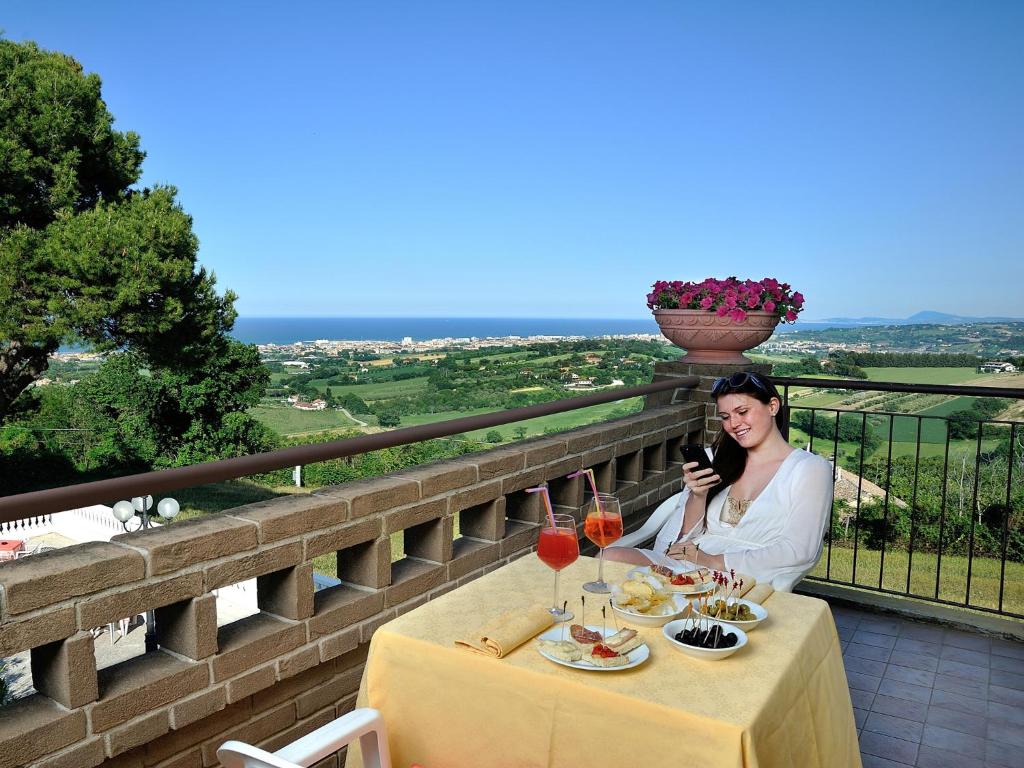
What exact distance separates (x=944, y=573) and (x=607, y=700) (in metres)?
22.5

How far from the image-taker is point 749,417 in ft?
8.99

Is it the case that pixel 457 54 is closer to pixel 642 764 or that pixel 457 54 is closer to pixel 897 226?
pixel 897 226

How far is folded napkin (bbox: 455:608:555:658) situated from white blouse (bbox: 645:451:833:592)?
2.65 feet

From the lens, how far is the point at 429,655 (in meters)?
1.64

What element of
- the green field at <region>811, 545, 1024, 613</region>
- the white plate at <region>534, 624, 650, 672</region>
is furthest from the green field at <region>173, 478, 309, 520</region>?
the white plate at <region>534, 624, 650, 672</region>

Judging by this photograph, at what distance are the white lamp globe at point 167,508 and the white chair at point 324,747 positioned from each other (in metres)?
2.84

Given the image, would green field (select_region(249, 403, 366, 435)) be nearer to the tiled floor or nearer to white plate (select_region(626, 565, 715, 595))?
the tiled floor

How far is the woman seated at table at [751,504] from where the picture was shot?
254 centimetres

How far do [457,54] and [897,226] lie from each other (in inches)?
899

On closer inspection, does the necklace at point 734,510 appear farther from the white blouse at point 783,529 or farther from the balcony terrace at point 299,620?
the balcony terrace at point 299,620

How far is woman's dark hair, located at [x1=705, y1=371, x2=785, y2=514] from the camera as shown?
2750 millimetres

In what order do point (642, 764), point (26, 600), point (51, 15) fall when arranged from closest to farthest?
point (642, 764)
point (26, 600)
point (51, 15)

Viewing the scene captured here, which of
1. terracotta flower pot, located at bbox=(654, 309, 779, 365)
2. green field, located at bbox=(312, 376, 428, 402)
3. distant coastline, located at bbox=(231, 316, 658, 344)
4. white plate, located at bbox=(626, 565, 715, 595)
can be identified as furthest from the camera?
distant coastline, located at bbox=(231, 316, 658, 344)

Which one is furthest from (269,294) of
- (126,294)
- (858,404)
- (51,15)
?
(858,404)
